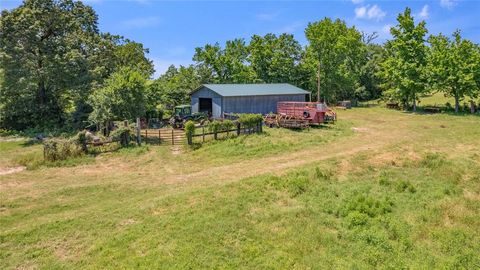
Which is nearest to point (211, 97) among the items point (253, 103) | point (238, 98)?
point (238, 98)

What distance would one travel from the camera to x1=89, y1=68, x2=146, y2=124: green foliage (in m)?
22.1

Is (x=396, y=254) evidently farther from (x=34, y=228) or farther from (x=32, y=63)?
(x=32, y=63)

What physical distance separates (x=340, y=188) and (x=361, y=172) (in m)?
2.71

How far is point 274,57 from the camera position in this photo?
1860 inches

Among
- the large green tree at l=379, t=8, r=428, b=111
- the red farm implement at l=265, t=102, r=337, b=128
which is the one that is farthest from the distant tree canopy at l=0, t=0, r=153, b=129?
the large green tree at l=379, t=8, r=428, b=111

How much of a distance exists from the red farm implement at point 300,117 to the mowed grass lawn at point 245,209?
6.68 meters

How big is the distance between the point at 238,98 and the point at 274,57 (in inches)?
760

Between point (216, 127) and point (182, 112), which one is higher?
point (182, 112)

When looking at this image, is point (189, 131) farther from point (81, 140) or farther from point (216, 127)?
point (81, 140)

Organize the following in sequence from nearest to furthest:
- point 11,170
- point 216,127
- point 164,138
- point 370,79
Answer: point 11,170, point 216,127, point 164,138, point 370,79

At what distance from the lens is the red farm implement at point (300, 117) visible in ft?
85.8

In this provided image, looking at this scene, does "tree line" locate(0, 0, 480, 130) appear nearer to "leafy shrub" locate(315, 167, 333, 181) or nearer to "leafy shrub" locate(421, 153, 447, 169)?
"leafy shrub" locate(315, 167, 333, 181)

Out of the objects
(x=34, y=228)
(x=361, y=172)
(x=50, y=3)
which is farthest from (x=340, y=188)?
(x=50, y=3)

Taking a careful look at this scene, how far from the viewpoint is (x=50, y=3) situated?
2805 cm
